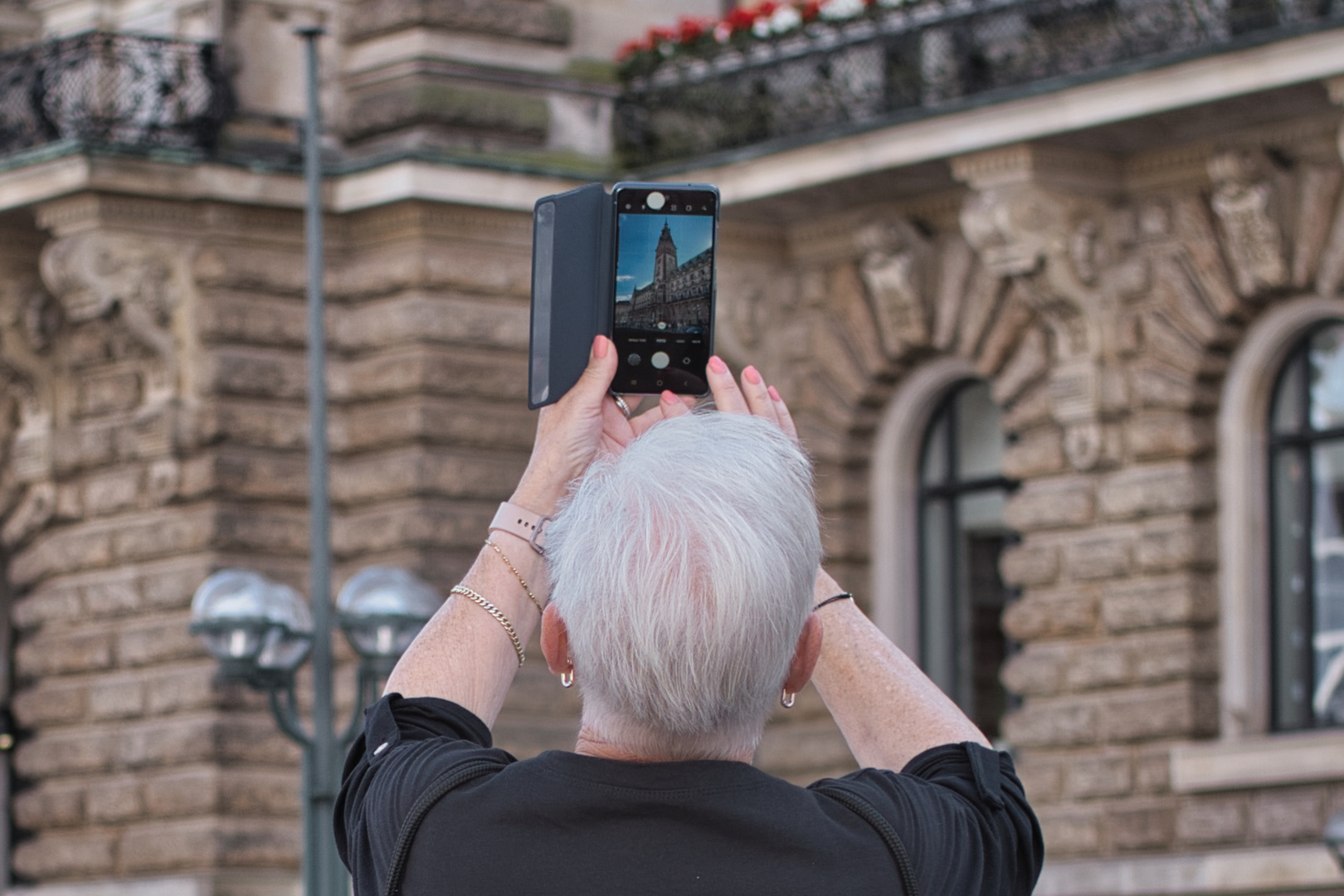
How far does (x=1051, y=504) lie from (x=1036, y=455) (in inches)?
13.9

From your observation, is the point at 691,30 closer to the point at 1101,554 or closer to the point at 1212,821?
the point at 1101,554

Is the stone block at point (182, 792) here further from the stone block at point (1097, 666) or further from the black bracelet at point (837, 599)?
the black bracelet at point (837, 599)

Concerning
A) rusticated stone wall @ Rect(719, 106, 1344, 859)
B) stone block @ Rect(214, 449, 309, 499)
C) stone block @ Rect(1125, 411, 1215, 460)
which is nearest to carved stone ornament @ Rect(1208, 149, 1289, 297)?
rusticated stone wall @ Rect(719, 106, 1344, 859)

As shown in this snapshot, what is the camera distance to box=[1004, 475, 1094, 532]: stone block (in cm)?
1616

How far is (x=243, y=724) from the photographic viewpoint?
687 inches

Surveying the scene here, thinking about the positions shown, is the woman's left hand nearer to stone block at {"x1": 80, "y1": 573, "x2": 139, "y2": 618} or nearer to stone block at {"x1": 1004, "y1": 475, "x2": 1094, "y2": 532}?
stone block at {"x1": 1004, "y1": 475, "x2": 1094, "y2": 532}

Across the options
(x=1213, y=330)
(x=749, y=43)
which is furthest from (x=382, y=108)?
(x=1213, y=330)

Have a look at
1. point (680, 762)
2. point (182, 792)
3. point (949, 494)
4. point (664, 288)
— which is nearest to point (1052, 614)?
point (949, 494)

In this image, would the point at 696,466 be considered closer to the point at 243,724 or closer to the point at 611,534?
the point at 611,534

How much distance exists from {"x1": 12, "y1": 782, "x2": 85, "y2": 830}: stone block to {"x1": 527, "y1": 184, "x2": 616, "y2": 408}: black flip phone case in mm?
15466

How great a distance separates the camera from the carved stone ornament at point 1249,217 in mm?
15195

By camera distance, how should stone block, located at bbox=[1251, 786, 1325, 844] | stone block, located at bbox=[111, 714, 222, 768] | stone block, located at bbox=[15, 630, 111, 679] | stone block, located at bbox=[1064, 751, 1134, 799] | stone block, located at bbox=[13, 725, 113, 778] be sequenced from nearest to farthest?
stone block, located at bbox=[1251, 786, 1325, 844], stone block, located at bbox=[1064, 751, 1134, 799], stone block, located at bbox=[111, 714, 222, 768], stone block, located at bbox=[13, 725, 113, 778], stone block, located at bbox=[15, 630, 111, 679]

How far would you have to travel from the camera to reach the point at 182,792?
1742 centimetres

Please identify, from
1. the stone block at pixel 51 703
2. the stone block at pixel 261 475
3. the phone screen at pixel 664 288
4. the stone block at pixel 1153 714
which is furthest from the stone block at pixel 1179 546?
the phone screen at pixel 664 288
